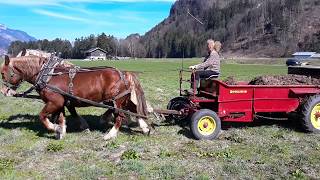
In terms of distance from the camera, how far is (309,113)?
11.3m

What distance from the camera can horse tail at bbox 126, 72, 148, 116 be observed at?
11.4m

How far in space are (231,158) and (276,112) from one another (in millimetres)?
3377

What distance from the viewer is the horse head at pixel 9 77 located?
443 inches

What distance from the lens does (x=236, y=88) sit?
36.8 feet

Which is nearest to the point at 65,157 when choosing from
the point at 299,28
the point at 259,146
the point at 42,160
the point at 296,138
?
the point at 42,160

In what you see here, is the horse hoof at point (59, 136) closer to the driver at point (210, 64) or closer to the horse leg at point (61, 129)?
the horse leg at point (61, 129)

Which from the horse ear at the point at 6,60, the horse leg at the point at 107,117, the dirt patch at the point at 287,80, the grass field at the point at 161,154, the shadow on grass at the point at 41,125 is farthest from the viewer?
the horse leg at the point at 107,117

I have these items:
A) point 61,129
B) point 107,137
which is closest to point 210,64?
point 107,137

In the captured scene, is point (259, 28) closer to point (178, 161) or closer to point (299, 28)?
point (299, 28)

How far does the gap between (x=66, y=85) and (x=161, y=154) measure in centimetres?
323

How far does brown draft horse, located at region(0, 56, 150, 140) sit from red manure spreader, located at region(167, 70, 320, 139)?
1351 mm

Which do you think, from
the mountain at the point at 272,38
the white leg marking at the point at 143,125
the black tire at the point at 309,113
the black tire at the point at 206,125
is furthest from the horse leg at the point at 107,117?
the mountain at the point at 272,38

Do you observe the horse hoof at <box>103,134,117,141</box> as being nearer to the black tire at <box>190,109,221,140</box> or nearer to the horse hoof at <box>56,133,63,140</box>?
the horse hoof at <box>56,133,63,140</box>

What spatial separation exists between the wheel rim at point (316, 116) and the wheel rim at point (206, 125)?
265 centimetres
